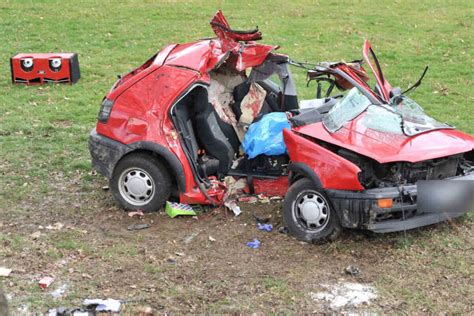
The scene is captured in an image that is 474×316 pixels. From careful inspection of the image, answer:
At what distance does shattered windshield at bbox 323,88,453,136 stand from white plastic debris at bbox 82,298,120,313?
2.72m

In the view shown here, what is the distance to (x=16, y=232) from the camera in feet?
22.2

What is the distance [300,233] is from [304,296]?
42.5 inches

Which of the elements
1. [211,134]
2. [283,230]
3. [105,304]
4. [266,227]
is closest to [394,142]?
[283,230]

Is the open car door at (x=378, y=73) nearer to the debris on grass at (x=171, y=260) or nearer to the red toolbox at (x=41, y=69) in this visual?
the debris on grass at (x=171, y=260)

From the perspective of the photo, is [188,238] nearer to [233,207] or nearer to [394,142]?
[233,207]

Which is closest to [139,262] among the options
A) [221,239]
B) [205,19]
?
[221,239]

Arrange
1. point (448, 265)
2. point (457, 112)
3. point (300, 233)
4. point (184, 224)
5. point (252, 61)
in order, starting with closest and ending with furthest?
1. point (448, 265)
2. point (300, 233)
3. point (184, 224)
4. point (252, 61)
5. point (457, 112)

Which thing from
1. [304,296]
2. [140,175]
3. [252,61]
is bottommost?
[304,296]

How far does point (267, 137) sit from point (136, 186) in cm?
155

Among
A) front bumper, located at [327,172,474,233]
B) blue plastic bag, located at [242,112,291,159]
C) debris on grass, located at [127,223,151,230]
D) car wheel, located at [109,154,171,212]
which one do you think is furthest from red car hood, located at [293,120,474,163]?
debris on grass, located at [127,223,151,230]

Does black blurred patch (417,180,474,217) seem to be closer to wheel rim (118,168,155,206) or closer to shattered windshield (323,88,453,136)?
shattered windshield (323,88,453,136)

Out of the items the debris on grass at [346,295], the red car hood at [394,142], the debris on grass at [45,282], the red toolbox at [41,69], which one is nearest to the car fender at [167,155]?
the red car hood at [394,142]

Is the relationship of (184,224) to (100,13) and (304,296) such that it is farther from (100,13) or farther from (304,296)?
(100,13)

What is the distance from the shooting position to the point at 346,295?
18.1 feet
